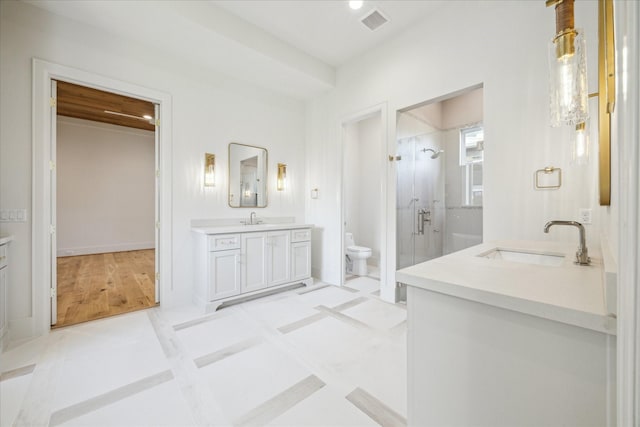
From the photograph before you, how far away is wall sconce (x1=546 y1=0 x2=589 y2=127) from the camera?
3.04ft

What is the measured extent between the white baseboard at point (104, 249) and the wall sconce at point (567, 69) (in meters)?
7.76

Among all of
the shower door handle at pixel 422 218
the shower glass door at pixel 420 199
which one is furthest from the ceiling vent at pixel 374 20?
the shower door handle at pixel 422 218

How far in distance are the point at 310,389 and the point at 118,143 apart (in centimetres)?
703

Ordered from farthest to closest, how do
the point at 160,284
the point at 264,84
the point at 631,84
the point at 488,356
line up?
1. the point at 264,84
2. the point at 160,284
3. the point at 488,356
4. the point at 631,84

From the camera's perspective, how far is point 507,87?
7.31 feet

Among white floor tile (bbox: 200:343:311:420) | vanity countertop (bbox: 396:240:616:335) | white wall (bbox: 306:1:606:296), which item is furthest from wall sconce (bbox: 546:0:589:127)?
white floor tile (bbox: 200:343:311:420)

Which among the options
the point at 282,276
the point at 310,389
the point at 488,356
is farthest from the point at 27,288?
the point at 488,356

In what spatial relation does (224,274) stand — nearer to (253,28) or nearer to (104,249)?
(253,28)

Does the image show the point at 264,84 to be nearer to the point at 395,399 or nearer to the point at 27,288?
the point at 27,288

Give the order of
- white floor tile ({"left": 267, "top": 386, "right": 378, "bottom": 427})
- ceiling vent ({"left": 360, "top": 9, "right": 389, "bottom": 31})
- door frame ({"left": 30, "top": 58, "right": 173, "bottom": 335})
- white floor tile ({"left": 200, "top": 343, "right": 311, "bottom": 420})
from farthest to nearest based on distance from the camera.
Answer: ceiling vent ({"left": 360, "top": 9, "right": 389, "bottom": 31}), door frame ({"left": 30, "top": 58, "right": 173, "bottom": 335}), white floor tile ({"left": 200, "top": 343, "right": 311, "bottom": 420}), white floor tile ({"left": 267, "top": 386, "right": 378, "bottom": 427})

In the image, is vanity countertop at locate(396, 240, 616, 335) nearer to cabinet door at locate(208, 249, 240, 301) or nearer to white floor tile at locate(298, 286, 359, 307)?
white floor tile at locate(298, 286, 359, 307)

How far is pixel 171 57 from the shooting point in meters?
3.00

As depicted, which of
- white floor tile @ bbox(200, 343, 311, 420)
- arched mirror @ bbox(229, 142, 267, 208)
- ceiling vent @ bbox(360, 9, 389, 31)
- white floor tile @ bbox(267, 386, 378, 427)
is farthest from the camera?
arched mirror @ bbox(229, 142, 267, 208)

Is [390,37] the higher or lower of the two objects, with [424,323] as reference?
higher
